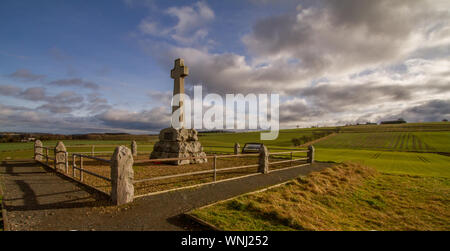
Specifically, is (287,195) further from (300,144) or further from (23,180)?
(300,144)

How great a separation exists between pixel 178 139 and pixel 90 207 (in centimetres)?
777

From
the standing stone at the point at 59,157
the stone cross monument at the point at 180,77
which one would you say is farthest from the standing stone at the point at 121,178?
the stone cross monument at the point at 180,77

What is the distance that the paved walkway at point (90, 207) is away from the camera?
403 centimetres

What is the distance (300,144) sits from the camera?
1855 inches

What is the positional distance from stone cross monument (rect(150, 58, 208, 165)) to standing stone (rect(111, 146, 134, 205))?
6920 millimetres

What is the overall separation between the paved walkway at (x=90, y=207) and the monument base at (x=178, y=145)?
5665 mm

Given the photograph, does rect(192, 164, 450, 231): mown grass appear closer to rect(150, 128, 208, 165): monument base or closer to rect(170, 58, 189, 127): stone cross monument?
rect(150, 128, 208, 165): monument base

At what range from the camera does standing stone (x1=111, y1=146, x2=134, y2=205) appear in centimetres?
520

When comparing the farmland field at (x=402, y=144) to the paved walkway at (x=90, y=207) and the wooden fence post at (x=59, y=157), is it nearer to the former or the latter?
the paved walkway at (x=90, y=207)

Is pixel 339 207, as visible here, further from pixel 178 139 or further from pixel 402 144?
pixel 402 144

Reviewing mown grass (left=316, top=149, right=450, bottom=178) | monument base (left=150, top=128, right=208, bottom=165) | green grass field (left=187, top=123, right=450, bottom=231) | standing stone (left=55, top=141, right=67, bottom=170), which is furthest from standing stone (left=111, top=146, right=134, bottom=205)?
mown grass (left=316, top=149, right=450, bottom=178)

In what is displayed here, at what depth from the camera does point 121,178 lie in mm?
5285

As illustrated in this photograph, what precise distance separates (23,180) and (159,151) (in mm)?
6729
